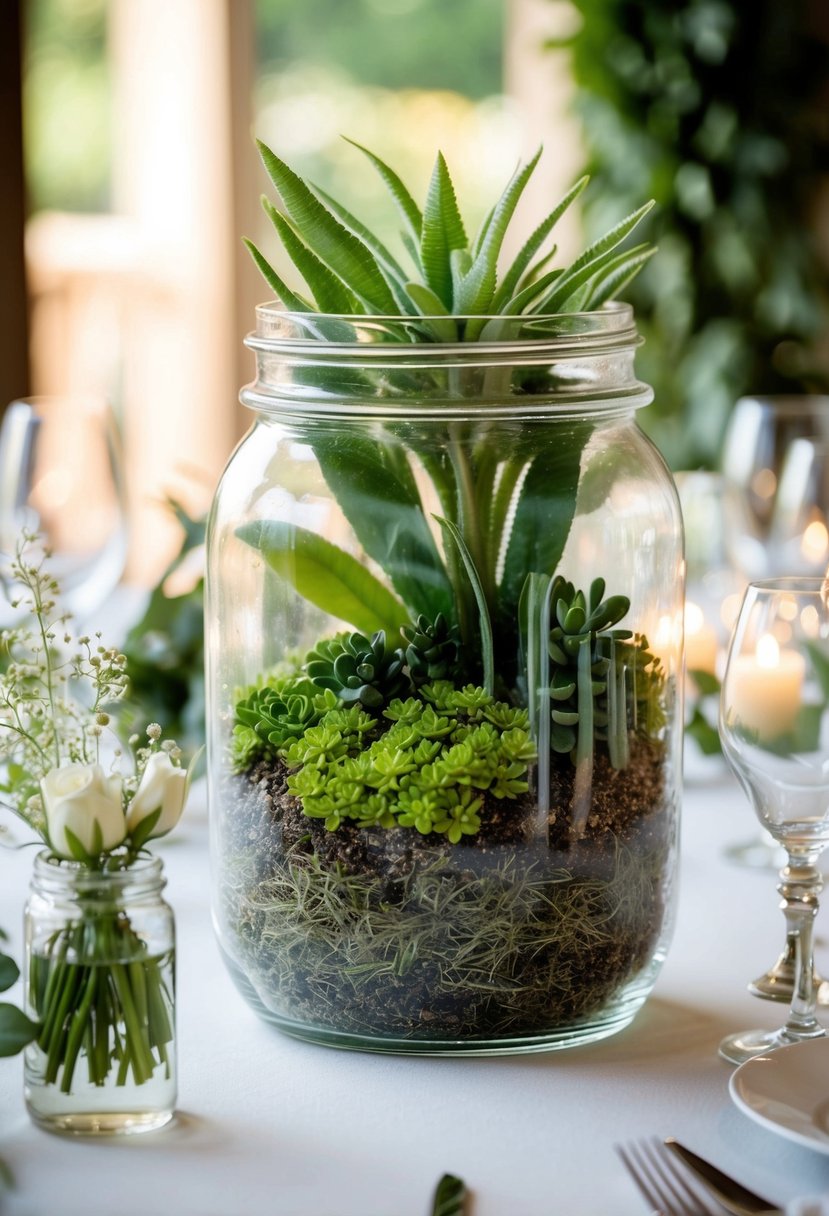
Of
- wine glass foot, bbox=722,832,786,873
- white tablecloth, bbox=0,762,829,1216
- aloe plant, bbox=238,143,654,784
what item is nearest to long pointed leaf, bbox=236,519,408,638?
aloe plant, bbox=238,143,654,784

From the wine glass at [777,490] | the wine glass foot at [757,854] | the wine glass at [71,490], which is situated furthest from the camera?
the wine glass at [777,490]

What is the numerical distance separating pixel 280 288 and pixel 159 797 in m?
0.27

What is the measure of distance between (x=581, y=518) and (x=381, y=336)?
134 millimetres

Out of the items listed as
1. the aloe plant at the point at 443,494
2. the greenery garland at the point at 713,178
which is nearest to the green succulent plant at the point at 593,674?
the aloe plant at the point at 443,494

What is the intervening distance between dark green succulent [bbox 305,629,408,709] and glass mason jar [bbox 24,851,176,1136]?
0.13m

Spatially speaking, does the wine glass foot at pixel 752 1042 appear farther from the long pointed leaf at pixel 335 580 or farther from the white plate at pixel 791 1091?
the long pointed leaf at pixel 335 580

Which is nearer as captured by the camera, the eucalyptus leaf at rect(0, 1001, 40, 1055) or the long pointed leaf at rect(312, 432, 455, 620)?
the eucalyptus leaf at rect(0, 1001, 40, 1055)

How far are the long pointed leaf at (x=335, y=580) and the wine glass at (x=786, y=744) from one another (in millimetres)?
169

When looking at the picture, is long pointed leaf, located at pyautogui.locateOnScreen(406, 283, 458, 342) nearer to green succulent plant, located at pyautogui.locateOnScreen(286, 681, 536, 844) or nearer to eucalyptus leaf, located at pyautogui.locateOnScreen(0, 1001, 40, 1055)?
green succulent plant, located at pyautogui.locateOnScreen(286, 681, 536, 844)

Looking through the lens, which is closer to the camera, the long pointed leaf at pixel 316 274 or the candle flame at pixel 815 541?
the long pointed leaf at pixel 316 274

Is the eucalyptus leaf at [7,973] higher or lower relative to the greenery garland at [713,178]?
lower

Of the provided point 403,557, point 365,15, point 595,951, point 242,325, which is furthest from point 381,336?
point 365,15

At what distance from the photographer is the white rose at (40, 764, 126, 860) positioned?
0.58m

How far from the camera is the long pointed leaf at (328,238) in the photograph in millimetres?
677
